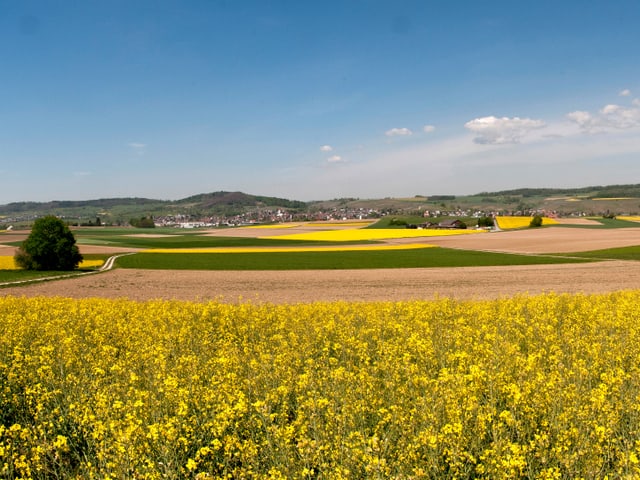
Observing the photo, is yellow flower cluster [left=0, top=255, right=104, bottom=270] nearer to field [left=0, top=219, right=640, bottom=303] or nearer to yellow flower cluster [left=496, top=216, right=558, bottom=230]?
field [left=0, top=219, right=640, bottom=303]

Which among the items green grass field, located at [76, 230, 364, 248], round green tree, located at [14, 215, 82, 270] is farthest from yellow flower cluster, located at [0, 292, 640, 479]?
green grass field, located at [76, 230, 364, 248]

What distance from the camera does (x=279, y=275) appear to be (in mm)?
46906

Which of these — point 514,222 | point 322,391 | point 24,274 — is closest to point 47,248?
point 24,274

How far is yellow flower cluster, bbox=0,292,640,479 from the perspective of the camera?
213 inches

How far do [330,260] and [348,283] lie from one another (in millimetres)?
19414

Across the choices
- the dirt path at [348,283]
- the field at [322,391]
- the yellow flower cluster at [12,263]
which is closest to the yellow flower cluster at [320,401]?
the field at [322,391]

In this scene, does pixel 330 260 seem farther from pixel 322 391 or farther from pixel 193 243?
pixel 322 391

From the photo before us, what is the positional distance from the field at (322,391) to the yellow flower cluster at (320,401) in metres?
0.05

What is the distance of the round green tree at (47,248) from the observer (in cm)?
4872

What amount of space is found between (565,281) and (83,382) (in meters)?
38.2

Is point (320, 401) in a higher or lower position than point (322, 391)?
higher

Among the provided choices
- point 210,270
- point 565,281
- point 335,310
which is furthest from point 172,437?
point 210,270

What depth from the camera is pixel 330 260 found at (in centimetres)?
5994

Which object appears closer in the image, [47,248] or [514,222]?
[47,248]
